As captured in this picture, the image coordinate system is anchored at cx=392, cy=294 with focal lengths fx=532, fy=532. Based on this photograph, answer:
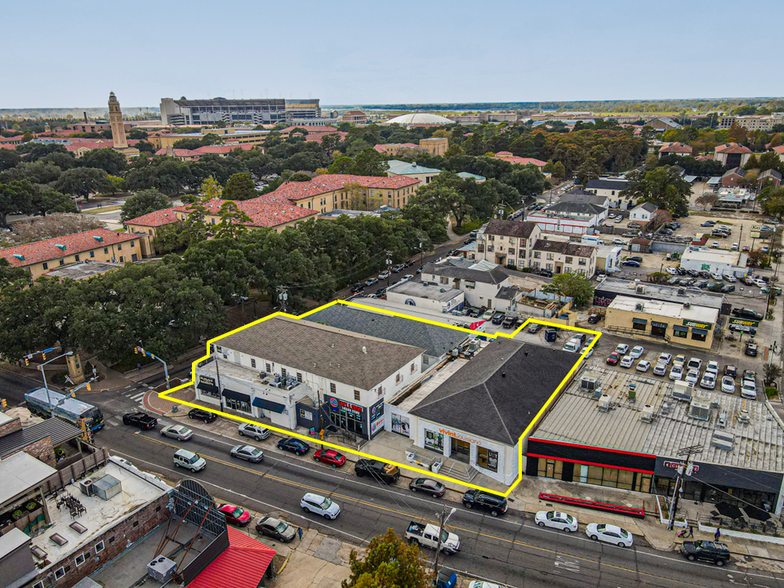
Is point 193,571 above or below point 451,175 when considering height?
below

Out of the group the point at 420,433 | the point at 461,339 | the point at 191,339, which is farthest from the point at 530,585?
the point at 191,339

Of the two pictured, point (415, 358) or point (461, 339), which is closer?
point (415, 358)

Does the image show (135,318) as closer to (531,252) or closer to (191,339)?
(191,339)

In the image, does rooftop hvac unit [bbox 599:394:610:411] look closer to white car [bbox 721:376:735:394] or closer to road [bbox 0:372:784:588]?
road [bbox 0:372:784:588]

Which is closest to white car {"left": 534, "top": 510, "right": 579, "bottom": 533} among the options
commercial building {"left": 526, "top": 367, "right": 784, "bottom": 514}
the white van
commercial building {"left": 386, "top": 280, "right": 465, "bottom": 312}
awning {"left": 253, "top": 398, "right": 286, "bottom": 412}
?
commercial building {"left": 526, "top": 367, "right": 784, "bottom": 514}

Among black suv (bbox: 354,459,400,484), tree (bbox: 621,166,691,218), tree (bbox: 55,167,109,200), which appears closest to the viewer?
black suv (bbox: 354,459,400,484)

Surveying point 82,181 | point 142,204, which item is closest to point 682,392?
point 142,204

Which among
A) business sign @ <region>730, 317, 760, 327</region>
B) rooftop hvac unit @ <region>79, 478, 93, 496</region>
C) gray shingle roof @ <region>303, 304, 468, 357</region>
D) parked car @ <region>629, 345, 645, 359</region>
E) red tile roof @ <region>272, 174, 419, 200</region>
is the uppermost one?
red tile roof @ <region>272, 174, 419, 200</region>
